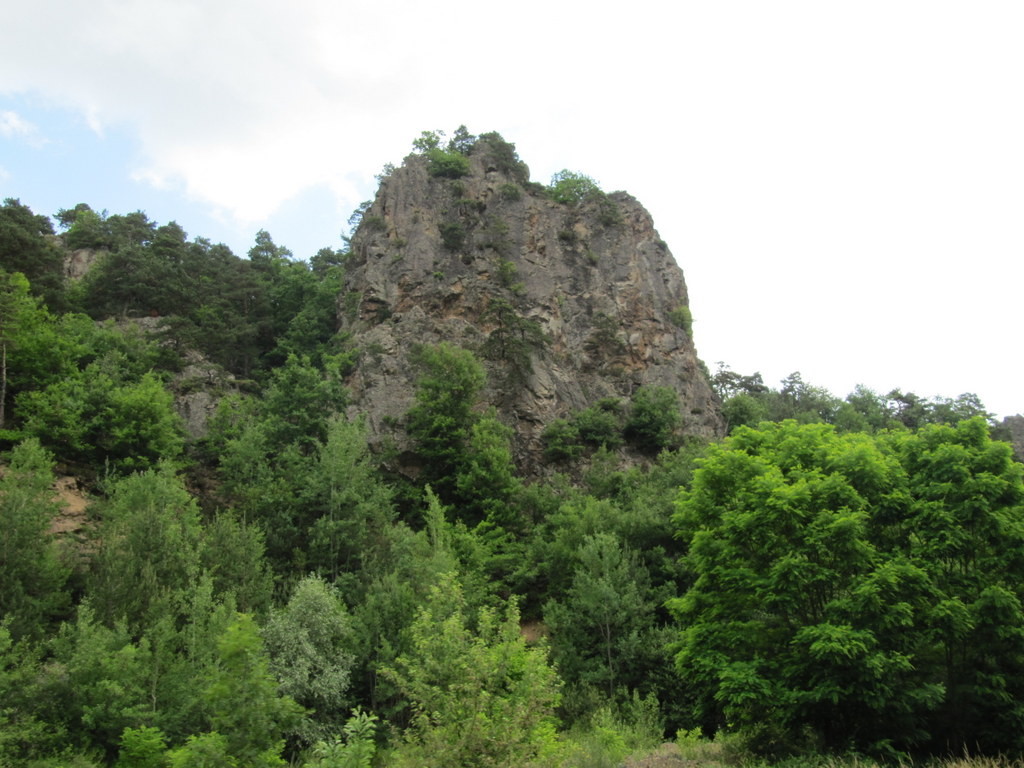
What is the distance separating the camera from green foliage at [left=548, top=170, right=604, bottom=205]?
61.6 m

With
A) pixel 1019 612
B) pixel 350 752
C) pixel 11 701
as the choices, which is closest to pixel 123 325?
pixel 11 701

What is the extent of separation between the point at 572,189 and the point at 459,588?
5054 centimetres

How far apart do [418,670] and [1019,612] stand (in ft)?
47.6

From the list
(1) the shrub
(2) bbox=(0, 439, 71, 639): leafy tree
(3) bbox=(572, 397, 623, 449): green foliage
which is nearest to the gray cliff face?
(1) the shrub

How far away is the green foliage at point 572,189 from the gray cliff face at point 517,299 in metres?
1.01

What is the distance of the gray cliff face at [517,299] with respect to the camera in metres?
46.9

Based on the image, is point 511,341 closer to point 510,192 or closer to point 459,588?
point 510,192

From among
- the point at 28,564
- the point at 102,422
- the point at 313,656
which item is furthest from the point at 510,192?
the point at 28,564

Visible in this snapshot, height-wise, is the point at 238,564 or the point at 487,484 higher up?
the point at 487,484

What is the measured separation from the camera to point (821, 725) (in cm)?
1828

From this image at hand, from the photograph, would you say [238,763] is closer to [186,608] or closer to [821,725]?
[186,608]

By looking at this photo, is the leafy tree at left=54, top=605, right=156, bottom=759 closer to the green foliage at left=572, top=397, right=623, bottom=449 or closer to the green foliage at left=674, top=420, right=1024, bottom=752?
the green foliage at left=674, top=420, right=1024, bottom=752

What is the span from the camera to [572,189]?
206 feet

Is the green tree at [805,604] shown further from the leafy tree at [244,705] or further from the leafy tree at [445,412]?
the leafy tree at [445,412]
